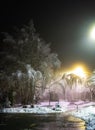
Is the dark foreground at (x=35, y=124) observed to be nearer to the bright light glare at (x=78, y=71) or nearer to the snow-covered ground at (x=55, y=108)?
the snow-covered ground at (x=55, y=108)

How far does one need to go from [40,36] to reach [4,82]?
315 centimetres

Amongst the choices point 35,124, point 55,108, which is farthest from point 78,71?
point 35,124

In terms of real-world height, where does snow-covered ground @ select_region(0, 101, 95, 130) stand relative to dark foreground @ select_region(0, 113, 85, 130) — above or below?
above

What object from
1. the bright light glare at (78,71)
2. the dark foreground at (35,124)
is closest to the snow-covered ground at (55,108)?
the bright light glare at (78,71)

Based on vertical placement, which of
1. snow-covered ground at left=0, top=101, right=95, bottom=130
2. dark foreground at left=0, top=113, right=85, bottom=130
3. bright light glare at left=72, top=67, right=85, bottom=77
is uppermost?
bright light glare at left=72, top=67, right=85, bottom=77

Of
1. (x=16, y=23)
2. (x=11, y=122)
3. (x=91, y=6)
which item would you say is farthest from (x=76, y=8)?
(x=11, y=122)

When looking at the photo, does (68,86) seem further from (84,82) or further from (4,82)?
(4,82)

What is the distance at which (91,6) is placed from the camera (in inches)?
706

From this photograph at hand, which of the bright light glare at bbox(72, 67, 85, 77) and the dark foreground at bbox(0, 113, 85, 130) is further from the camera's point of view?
the bright light glare at bbox(72, 67, 85, 77)

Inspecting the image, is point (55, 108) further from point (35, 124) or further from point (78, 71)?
point (35, 124)

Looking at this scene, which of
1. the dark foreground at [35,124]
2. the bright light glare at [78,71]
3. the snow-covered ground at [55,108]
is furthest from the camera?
the bright light glare at [78,71]

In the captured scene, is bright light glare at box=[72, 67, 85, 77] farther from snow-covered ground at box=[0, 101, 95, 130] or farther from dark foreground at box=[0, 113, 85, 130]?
dark foreground at box=[0, 113, 85, 130]

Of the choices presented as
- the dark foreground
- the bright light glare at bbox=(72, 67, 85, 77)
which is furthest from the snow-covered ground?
the dark foreground

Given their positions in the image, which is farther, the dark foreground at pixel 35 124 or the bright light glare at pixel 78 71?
the bright light glare at pixel 78 71
